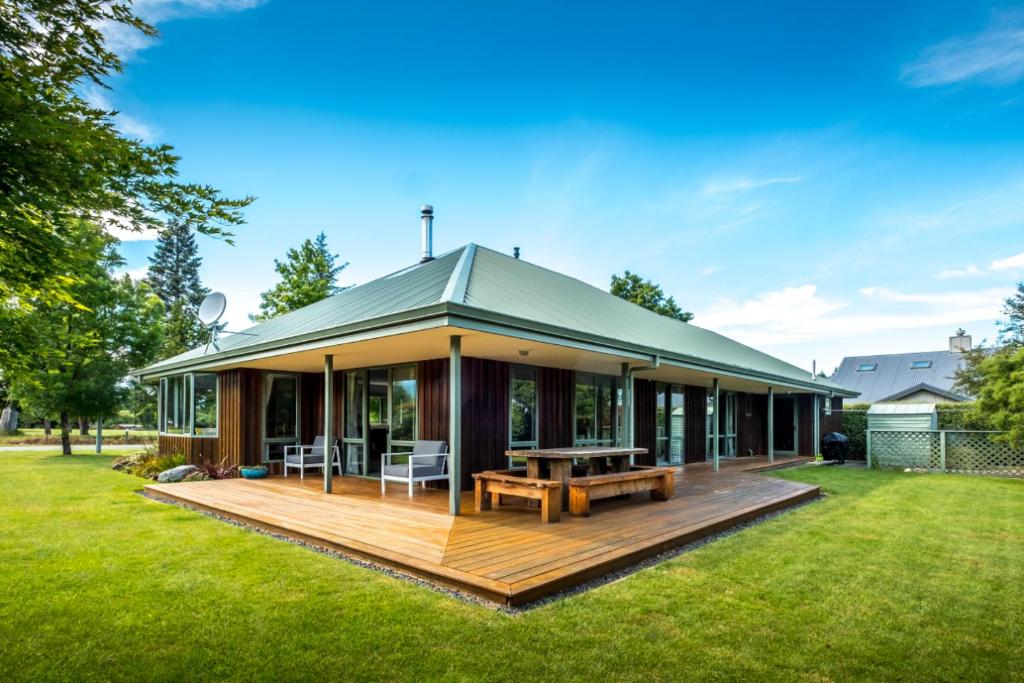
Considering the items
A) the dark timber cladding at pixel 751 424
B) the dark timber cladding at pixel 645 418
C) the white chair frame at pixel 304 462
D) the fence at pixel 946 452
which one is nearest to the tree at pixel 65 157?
the white chair frame at pixel 304 462

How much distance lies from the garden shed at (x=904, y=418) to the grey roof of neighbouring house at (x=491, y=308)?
19.4 feet

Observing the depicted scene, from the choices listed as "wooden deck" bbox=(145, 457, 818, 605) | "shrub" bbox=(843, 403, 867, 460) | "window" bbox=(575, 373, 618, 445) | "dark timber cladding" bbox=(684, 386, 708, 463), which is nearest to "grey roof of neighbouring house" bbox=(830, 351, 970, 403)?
"shrub" bbox=(843, 403, 867, 460)

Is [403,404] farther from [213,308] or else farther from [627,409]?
[213,308]

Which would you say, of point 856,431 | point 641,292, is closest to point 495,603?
point 856,431

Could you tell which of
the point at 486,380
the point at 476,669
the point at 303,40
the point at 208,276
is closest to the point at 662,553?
the point at 476,669

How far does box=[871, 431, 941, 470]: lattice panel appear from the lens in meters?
13.5

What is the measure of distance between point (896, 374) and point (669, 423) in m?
24.8

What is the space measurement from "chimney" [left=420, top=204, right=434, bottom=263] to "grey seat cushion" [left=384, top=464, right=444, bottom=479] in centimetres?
495

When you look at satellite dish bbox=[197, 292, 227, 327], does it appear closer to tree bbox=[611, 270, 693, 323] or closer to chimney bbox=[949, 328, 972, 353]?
tree bbox=[611, 270, 693, 323]

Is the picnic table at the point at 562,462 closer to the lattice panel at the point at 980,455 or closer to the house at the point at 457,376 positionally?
the house at the point at 457,376

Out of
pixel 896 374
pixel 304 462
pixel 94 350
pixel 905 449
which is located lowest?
pixel 905 449

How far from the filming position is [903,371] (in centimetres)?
3066

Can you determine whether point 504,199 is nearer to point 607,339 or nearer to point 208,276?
point 607,339

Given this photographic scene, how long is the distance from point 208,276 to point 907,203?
44479mm
